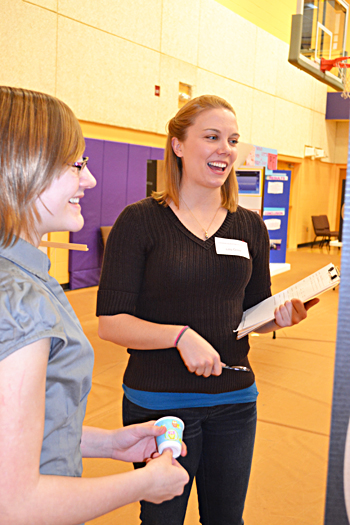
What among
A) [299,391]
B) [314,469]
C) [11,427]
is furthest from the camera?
[299,391]

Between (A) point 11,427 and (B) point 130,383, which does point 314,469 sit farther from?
(A) point 11,427

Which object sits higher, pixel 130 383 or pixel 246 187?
pixel 246 187

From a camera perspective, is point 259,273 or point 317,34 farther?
point 317,34

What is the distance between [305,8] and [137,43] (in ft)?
9.19

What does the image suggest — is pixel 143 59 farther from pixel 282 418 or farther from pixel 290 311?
pixel 290 311

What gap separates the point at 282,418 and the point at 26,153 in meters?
3.18

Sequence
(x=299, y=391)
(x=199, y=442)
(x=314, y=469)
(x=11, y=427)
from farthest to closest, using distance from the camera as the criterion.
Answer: (x=299, y=391)
(x=314, y=469)
(x=199, y=442)
(x=11, y=427)

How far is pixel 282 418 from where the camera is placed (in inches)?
137

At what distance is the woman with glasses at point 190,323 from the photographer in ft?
4.52

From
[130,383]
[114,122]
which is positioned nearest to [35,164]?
[130,383]

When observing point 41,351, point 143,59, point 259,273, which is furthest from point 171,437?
point 143,59

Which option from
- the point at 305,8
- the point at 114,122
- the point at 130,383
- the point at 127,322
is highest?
the point at 305,8

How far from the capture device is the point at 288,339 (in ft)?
18.0

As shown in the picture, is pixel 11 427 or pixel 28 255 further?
pixel 28 255
